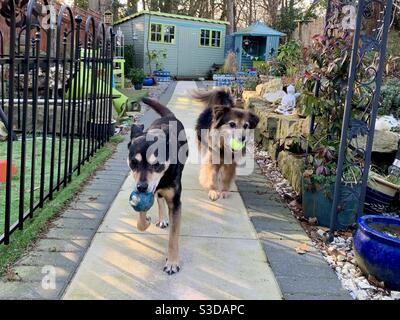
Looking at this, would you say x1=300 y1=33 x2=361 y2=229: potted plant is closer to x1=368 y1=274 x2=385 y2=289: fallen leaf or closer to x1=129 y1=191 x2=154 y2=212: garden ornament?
x1=368 y1=274 x2=385 y2=289: fallen leaf

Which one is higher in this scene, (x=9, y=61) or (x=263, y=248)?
(x=9, y=61)

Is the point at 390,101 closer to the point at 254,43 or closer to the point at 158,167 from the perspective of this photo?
the point at 158,167

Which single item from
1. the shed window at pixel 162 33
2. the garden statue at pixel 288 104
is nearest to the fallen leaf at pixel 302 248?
the garden statue at pixel 288 104

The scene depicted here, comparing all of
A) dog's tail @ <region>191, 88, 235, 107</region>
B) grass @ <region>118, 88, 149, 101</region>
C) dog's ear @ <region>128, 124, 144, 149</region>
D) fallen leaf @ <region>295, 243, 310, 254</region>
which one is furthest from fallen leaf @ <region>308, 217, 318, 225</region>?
grass @ <region>118, 88, 149, 101</region>

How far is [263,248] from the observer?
11.1ft

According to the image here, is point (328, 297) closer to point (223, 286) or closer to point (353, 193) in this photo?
point (223, 286)

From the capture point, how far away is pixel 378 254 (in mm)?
2807

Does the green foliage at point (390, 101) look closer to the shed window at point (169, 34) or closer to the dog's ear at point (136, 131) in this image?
the dog's ear at point (136, 131)

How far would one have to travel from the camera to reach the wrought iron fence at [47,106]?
3131mm

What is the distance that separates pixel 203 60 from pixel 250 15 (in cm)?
1068

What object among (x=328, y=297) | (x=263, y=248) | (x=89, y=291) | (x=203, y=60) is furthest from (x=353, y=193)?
(x=203, y=60)

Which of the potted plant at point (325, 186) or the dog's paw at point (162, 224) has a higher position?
the potted plant at point (325, 186)

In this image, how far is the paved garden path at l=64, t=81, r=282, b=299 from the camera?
8.79 ft

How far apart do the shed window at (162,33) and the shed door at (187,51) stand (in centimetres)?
44
